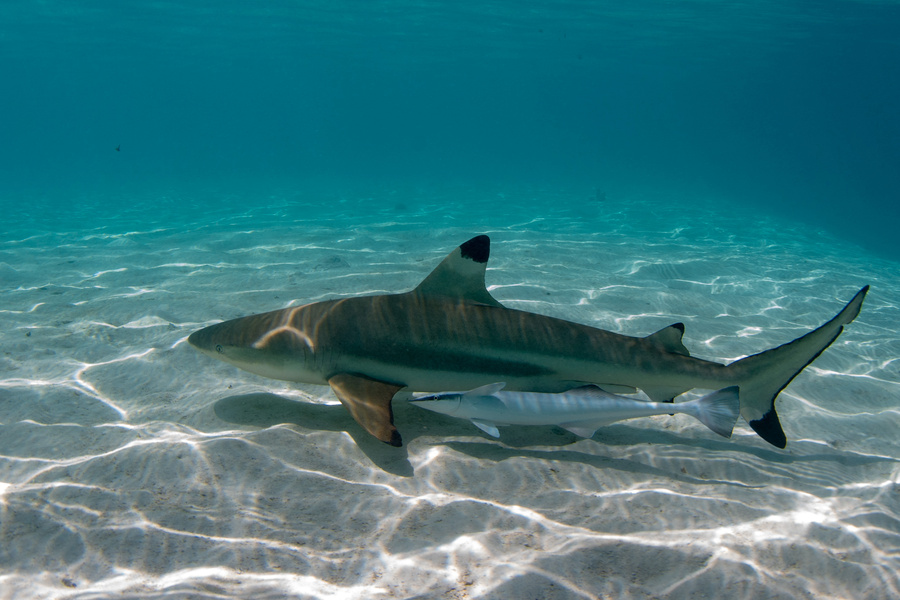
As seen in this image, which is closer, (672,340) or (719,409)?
(719,409)

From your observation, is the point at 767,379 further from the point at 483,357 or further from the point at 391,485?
the point at 391,485

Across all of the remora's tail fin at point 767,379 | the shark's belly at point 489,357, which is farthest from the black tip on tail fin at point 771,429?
the shark's belly at point 489,357

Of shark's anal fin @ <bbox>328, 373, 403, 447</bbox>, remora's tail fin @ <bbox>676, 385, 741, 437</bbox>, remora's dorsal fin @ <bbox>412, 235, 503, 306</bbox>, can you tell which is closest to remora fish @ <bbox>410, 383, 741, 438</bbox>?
remora's tail fin @ <bbox>676, 385, 741, 437</bbox>

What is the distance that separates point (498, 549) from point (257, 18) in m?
48.4

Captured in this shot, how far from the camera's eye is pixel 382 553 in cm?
232

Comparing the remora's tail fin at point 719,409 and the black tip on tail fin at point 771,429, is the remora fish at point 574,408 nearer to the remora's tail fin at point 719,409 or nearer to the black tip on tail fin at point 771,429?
the remora's tail fin at point 719,409

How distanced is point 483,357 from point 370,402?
2.75 ft

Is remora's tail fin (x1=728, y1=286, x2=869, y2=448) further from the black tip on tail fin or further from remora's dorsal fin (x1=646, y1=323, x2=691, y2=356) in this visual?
remora's dorsal fin (x1=646, y1=323, x2=691, y2=356)

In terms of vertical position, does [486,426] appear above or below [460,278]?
below

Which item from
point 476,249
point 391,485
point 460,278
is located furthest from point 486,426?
point 476,249

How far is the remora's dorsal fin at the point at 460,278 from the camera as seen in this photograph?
3.49 m

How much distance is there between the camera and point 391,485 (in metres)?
2.90

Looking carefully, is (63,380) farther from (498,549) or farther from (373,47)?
(373,47)

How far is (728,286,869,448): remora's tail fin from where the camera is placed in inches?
126
